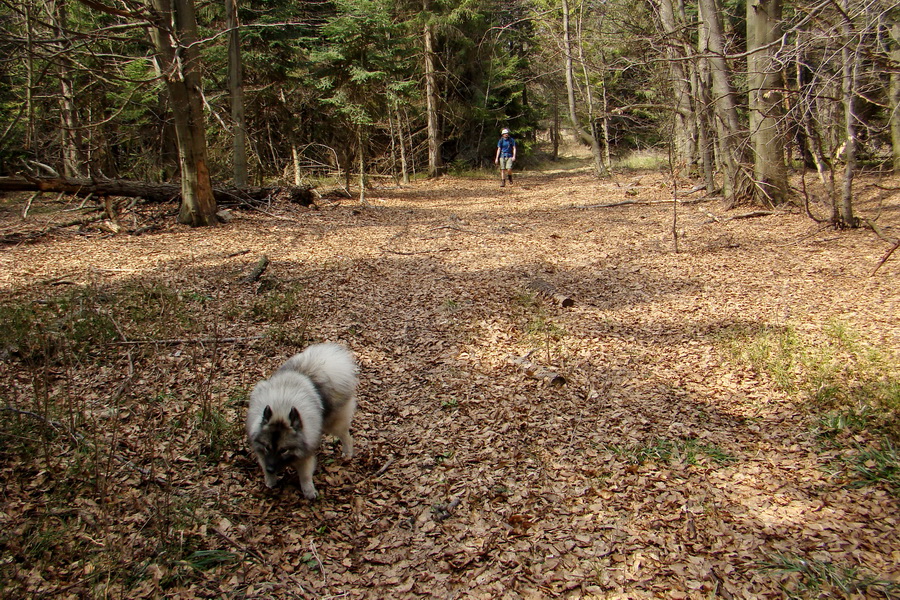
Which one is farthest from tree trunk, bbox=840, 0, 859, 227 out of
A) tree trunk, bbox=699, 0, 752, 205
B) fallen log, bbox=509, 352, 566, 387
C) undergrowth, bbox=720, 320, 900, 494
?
fallen log, bbox=509, 352, 566, 387

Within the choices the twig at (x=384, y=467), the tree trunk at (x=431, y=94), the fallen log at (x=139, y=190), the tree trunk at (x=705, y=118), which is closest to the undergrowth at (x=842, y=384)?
the twig at (x=384, y=467)

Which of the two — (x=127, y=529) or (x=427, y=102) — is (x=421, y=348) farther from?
(x=427, y=102)

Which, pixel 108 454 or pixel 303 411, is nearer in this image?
pixel 303 411

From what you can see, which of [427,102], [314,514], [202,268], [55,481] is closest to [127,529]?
[55,481]

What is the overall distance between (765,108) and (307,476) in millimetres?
12910

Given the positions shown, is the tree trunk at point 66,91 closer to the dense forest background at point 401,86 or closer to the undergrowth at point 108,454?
the dense forest background at point 401,86

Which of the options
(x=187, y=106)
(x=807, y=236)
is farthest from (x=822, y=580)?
(x=187, y=106)

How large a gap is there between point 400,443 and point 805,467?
360 cm

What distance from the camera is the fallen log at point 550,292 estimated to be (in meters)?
8.13

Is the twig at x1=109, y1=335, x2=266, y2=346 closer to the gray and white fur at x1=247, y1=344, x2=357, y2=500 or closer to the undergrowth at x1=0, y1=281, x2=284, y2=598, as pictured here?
the undergrowth at x1=0, y1=281, x2=284, y2=598

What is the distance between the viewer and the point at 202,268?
900 cm

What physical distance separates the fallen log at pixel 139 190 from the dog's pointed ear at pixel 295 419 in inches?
446

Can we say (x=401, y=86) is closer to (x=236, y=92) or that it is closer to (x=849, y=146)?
(x=236, y=92)

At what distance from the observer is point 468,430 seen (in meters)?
5.13
